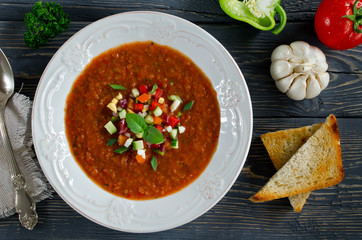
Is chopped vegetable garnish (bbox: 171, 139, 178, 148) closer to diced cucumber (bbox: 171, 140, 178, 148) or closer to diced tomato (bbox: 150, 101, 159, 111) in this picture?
diced cucumber (bbox: 171, 140, 178, 148)

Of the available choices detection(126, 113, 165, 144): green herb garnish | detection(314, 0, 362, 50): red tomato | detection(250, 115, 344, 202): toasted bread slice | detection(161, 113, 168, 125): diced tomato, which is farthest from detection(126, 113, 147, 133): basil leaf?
detection(314, 0, 362, 50): red tomato

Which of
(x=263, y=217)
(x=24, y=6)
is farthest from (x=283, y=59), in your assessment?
(x=24, y=6)

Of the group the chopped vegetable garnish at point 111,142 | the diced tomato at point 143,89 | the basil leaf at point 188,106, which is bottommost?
the chopped vegetable garnish at point 111,142

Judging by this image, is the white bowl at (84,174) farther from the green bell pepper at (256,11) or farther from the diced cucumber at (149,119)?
the diced cucumber at (149,119)

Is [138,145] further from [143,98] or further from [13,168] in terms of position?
[13,168]

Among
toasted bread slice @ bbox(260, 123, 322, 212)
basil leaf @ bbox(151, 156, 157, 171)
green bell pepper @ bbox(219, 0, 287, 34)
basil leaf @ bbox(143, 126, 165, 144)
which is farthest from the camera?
toasted bread slice @ bbox(260, 123, 322, 212)

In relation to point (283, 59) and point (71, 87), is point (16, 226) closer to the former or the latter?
point (71, 87)

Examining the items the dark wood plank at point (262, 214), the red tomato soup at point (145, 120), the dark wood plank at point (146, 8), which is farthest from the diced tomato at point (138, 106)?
the dark wood plank at point (262, 214)
